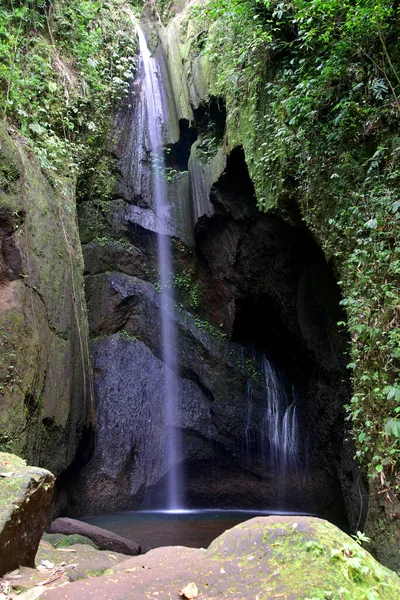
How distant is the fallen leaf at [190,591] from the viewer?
1.99 metres

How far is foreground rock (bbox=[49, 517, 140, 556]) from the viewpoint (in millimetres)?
6156

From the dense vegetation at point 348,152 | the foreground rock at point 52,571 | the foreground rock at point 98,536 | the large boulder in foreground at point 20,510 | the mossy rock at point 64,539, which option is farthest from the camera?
the foreground rock at point 98,536

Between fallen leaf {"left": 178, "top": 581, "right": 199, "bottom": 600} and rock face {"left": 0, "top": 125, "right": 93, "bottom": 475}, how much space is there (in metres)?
3.85

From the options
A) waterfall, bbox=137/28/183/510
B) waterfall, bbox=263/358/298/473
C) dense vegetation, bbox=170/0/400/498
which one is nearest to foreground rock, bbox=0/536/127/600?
dense vegetation, bbox=170/0/400/498

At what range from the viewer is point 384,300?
4.69 metres

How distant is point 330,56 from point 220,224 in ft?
16.3

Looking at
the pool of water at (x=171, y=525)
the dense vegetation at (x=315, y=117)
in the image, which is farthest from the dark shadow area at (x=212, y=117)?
the pool of water at (x=171, y=525)

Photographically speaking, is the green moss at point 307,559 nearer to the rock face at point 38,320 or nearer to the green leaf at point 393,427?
the green leaf at point 393,427

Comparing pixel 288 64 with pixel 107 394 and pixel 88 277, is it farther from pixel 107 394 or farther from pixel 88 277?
pixel 107 394

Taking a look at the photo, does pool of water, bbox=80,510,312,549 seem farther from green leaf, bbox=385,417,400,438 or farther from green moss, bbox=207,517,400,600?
green moss, bbox=207,517,400,600

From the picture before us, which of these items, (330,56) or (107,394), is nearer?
(330,56)

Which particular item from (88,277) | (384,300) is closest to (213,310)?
(88,277)

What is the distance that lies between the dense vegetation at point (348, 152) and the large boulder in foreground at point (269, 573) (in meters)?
1.75

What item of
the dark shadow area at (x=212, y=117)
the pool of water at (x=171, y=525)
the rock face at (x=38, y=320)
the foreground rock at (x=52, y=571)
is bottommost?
the pool of water at (x=171, y=525)
